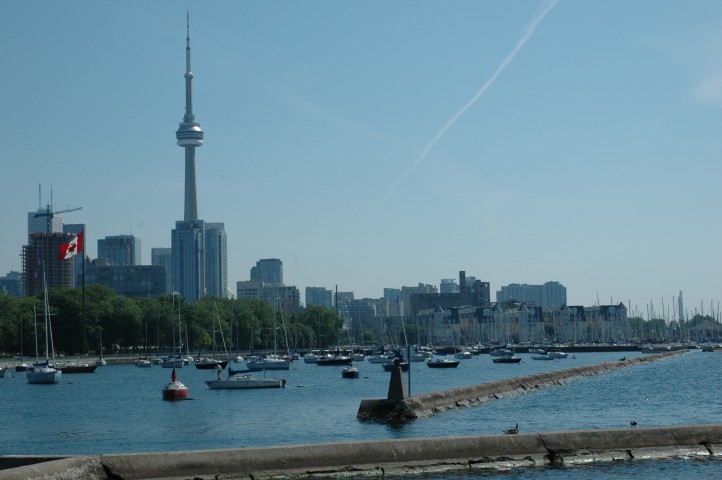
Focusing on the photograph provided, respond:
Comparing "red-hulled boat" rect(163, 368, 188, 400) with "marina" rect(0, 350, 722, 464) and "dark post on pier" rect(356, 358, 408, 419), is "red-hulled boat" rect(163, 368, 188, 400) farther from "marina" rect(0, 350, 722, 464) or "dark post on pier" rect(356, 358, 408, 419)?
"dark post on pier" rect(356, 358, 408, 419)

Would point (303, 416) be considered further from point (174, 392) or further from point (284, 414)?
point (174, 392)

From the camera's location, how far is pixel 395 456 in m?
29.4

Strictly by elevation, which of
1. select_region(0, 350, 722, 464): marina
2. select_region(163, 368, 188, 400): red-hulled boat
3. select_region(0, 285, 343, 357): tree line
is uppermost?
select_region(0, 285, 343, 357): tree line

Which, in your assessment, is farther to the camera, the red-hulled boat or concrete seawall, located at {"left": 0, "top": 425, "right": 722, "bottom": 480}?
the red-hulled boat

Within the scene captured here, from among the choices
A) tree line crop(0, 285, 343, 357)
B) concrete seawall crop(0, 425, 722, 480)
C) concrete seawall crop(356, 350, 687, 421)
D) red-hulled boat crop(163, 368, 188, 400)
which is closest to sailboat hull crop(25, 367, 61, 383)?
red-hulled boat crop(163, 368, 188, 400)

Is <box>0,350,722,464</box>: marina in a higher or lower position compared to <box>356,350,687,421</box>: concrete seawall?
lower

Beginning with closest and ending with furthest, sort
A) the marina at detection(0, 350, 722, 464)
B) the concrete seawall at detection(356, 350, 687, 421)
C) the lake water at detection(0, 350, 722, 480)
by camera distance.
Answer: the lake water at detection(0, 350, 722, 480), the marina at detection(0, 350, 722, 464), the concrete seawall at detection(356, 350, 687, 421)

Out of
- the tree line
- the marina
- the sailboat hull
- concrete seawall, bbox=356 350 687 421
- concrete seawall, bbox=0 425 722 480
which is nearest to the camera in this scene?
concrete seawall, bbox=0 425 722 480

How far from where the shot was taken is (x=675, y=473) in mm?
30547

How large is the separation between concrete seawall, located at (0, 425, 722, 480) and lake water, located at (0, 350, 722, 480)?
688 mm

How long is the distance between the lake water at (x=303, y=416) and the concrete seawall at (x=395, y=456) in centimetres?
69

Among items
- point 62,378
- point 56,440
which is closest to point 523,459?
point 56,440

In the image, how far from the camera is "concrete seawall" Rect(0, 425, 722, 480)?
2652cm

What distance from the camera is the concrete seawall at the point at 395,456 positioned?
26516mm
